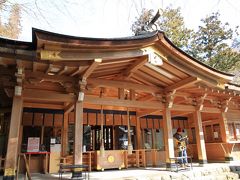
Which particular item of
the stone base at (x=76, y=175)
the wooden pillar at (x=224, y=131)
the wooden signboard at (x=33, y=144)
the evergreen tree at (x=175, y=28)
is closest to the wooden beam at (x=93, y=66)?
the stone base at (x=76, y=175)

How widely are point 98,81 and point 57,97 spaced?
1434 millimetres

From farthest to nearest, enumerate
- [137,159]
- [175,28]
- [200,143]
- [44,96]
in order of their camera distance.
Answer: [175,28], [137,159], [200,143], [44,96]

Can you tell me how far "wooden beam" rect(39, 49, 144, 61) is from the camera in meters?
4.81

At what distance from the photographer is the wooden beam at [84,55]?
4.81 m

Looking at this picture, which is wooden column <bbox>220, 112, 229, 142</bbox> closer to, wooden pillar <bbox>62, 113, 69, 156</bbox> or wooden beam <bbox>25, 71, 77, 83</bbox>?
wooden pillar <bbox>62, 113, 69, 156</bbox>

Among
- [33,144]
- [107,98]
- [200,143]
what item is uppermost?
[107,98]

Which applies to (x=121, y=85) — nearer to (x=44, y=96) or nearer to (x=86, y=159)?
(x=44, y=96)

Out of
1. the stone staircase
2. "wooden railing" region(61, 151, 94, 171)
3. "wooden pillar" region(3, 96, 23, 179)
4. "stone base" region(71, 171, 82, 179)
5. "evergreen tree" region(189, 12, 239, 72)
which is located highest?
"evergreen tree" region(189, 12, 239, 72)

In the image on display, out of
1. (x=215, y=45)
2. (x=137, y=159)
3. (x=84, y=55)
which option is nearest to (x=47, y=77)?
(x=84, y=55)

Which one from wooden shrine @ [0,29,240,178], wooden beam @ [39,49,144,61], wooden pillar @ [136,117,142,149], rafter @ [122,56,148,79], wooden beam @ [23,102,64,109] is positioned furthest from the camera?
wooden pillar @ [136,117,142,149]

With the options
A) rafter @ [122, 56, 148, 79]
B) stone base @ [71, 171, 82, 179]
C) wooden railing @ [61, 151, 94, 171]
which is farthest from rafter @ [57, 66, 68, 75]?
wooden railing @ [61, 151, 94, 171]

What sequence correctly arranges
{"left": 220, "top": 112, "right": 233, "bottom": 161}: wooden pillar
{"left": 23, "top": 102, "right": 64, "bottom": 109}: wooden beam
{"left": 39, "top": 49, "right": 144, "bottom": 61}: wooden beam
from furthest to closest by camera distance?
1. {"left": 220, "top": 112, "right": 233, "bottom": 161}: wooden pillar
2. {"left": 23, "top": 102, "right": 64, "bottom": 109}: wooden beam
3. {"left": 39, "top": 49, "right": 144, "bottom": 61}: wooden beam

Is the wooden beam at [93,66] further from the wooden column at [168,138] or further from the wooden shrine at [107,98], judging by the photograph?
the wooden column at [168,138]

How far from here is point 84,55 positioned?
5328mm
